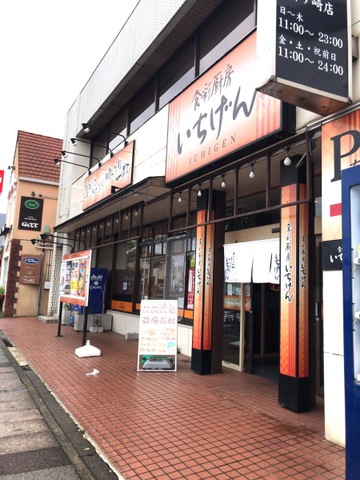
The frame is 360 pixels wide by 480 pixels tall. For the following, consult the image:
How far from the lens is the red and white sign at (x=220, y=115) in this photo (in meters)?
5.72

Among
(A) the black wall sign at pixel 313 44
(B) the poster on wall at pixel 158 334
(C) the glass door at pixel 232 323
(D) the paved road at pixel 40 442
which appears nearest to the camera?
(D) the paved road at pixel 40 442

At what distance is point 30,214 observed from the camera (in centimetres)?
1917

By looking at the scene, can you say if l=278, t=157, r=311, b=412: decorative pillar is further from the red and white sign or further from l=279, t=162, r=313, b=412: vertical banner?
the red and white sign

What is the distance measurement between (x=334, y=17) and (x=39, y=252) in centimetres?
1763

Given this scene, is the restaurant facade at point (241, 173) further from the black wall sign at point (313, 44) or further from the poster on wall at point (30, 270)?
the poster on wall at point (30, 270)

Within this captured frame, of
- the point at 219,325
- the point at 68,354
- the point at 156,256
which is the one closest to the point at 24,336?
the point at 68,354

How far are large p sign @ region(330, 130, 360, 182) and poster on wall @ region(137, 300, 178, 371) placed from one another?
177 inches

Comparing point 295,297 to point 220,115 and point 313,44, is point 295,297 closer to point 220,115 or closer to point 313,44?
point 313,44

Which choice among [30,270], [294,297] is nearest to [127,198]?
[294,297]

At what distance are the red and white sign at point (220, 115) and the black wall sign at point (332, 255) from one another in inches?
72.5

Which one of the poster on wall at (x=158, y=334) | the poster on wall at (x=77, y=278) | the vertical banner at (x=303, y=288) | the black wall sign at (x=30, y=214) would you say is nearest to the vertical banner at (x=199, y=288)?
the poster on wall at (x=158, y=334)

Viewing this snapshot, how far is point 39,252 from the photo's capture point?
62.5 feet

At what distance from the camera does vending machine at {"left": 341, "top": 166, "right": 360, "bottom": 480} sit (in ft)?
9.17

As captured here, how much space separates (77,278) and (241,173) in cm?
589
